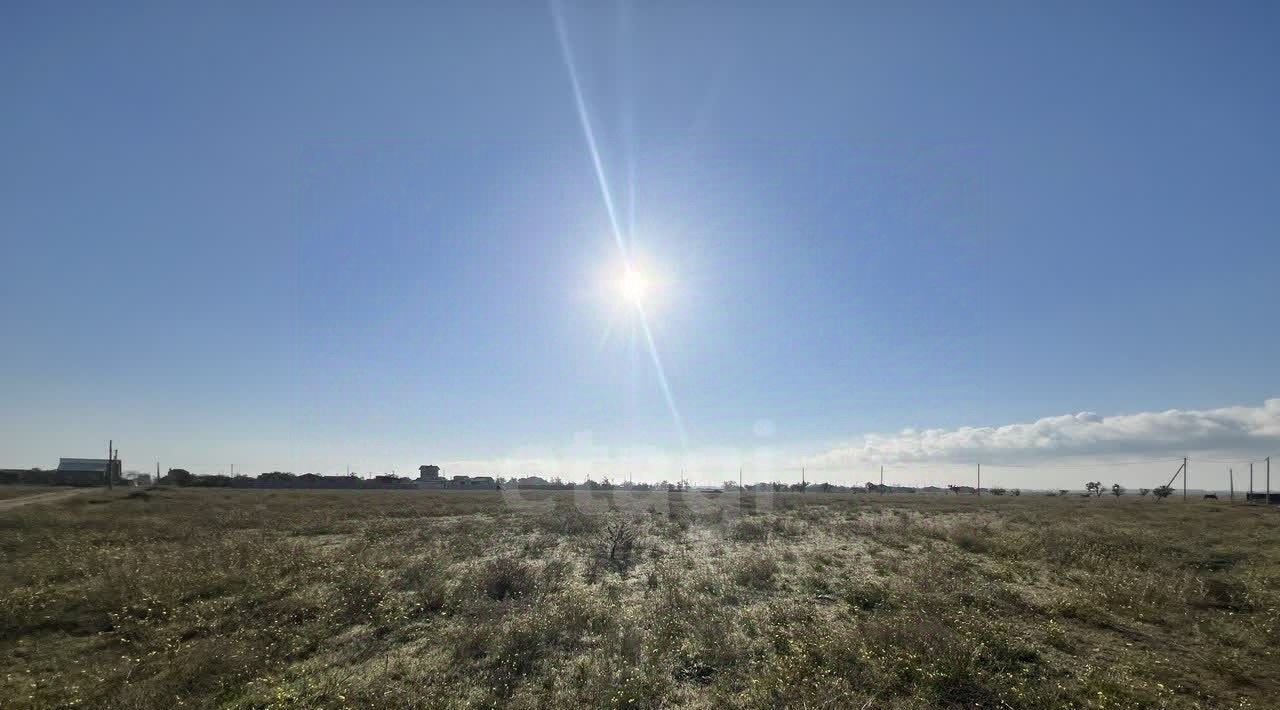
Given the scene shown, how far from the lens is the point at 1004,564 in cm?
2017

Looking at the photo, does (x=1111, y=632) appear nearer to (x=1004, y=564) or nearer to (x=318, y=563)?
(x=1004, y=564)

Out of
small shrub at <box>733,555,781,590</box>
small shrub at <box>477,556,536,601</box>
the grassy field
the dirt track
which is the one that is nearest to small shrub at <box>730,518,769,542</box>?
the grassy field

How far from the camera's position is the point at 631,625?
42.4ft

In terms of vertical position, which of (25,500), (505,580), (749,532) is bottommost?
(25,500)

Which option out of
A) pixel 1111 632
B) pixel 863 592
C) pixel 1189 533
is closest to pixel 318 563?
pixel 863 592

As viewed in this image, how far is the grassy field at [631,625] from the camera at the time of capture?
980 centimetres

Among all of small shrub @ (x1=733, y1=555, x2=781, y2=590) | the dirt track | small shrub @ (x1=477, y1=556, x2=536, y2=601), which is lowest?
the dirt track

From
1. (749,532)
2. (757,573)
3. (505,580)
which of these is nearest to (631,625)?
(505,580)

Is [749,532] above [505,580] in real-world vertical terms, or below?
below

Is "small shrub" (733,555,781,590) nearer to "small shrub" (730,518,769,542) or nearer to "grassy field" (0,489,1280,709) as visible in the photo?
"grassy field" (0,489,1280,709)

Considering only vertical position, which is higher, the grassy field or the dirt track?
the grassy field

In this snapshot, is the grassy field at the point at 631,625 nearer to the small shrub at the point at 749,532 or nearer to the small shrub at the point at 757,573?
the small shrub at the point at 757,573

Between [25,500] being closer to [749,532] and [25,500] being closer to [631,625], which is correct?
[749,532]

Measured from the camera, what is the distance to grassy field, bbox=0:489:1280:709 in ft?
32.1
